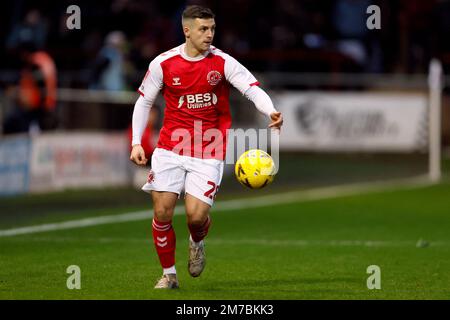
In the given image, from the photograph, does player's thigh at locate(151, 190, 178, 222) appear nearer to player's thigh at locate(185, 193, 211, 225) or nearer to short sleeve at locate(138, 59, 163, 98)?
player's thigh at locate(185, 193, 211, 225)

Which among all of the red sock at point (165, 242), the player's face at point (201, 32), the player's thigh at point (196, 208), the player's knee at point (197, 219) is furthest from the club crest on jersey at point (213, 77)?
the red sock at point (165, 242)

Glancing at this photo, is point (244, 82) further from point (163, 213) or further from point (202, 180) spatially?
point (163, 213)

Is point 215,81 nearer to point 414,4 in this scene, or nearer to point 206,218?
point 206,218

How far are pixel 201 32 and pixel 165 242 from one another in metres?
1.80

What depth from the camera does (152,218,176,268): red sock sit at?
31.4 feet

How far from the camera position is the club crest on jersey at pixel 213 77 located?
9.66 meters

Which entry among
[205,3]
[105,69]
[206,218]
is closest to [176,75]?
[206,218]

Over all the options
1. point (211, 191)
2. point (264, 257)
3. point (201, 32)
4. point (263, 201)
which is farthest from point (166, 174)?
point (263, 201)

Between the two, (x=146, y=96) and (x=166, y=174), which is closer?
(x=166, y=174)

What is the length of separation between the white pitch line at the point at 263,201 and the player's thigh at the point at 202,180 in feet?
15.7

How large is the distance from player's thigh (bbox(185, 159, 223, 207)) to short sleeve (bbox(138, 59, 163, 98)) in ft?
2.32

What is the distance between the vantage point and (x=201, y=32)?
954 cm

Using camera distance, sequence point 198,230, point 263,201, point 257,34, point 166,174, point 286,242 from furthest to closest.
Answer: point 257,34 → point 263,201 → point 286,242 → point 198,230 → point 166,174
